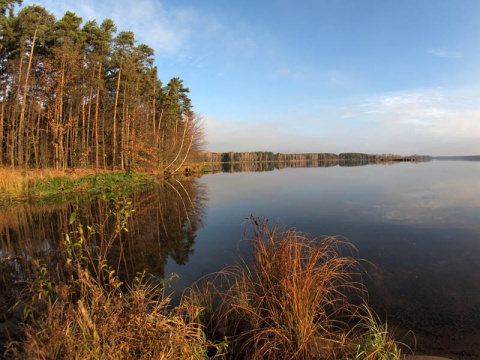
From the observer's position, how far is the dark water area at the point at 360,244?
4.35m

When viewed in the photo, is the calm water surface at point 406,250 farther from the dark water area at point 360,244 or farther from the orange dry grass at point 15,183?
the orange dry grass at point 15,183

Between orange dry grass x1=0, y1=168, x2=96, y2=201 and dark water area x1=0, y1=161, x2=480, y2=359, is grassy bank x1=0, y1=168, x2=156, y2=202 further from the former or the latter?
dark water area x1=0, y1=161, x2=480, y2=359

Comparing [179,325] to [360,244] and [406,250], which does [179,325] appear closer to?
[360,244]

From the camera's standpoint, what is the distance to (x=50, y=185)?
59.7 ft

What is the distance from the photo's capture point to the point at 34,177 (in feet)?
59.5

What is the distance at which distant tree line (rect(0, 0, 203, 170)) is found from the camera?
73.9 ft

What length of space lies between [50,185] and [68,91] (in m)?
13.0

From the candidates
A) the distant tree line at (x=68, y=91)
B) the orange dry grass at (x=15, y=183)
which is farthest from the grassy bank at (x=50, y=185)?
the distant tree line at (x=68, y=91)

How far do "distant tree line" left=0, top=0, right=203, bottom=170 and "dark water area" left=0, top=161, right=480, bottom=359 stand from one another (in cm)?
1506

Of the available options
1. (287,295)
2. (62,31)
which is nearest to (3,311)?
(287,295)

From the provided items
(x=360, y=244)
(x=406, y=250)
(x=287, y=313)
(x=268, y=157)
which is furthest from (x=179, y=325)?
(x=268, y=157)

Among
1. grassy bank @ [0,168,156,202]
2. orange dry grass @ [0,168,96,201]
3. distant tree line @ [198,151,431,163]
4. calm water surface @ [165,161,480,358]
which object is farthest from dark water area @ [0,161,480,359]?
distant tree line @ [198,151,431,163]

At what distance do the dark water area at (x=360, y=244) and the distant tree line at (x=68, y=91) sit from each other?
15058 millimetres

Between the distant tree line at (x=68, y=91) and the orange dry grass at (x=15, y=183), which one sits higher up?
the distant tree line at (x=68, y=91)
